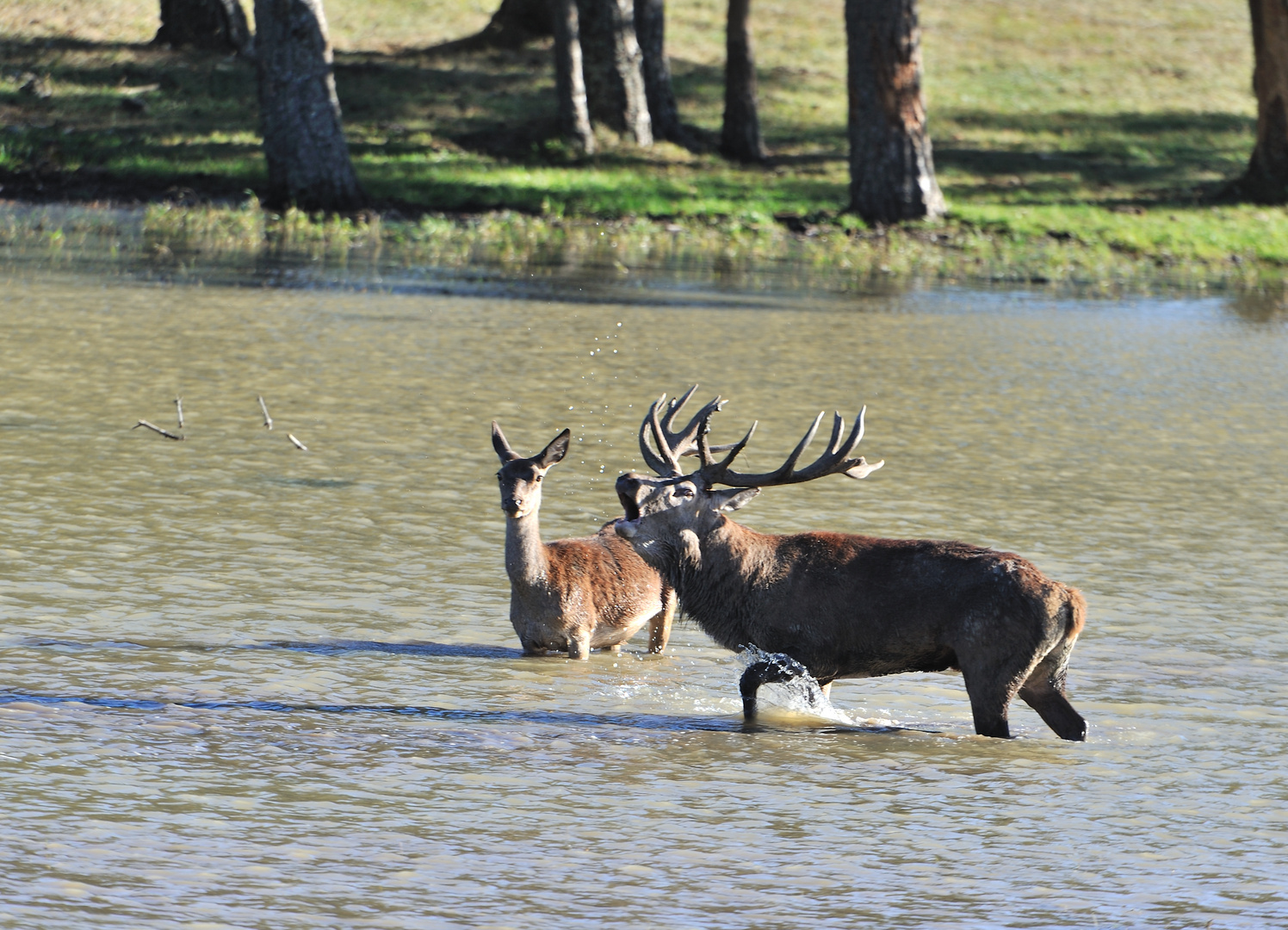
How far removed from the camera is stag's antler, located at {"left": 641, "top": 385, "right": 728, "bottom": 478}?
856 centimetres

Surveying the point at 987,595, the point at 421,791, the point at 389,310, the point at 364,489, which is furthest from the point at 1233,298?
the point at 421,791

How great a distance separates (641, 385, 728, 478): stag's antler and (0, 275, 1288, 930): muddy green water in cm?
103

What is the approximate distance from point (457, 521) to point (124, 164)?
1979 centimetres

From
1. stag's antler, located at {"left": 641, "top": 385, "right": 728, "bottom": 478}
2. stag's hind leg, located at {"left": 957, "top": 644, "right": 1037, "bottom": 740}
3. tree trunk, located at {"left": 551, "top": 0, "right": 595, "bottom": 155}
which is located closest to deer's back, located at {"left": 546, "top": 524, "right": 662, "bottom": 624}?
stag's antler, located at {"left": 641, "top": 385, "right": 728, "bottom": 478}

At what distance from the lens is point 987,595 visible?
7504 millimetres

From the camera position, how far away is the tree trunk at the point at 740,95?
105 ft

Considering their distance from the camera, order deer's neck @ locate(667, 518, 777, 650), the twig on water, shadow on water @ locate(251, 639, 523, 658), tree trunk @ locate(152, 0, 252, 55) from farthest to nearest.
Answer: tree trunk @ locate(152, 0, 252, 55) → the twig on water → shadow on water @ locate(251, 639, 523, 658) → deer's neck @ locate(667, 518, 777, 650)

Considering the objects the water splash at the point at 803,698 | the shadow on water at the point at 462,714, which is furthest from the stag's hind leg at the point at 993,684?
the water splash at the point at 803,698

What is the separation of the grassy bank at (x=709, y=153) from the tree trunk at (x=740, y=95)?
0.57 m

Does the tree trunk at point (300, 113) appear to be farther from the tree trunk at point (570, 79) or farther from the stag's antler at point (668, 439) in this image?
the stag's antler at point (668, 439)

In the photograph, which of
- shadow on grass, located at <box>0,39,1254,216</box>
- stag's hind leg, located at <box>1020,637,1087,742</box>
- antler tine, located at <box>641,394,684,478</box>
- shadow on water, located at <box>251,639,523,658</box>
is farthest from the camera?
shadow on grass, located at <box>0,39,1254,216</box>

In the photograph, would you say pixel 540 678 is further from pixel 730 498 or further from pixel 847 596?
pixel 847 596

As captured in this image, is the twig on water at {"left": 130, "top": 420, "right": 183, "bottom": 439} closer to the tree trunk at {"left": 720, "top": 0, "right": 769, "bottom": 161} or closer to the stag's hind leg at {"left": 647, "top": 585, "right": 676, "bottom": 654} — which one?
the stag's hind leg at {"left": 647, "top": 585, "right": 676, "bottom": 654}

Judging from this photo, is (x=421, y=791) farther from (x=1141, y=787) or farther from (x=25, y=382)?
(x=25, y=382)
